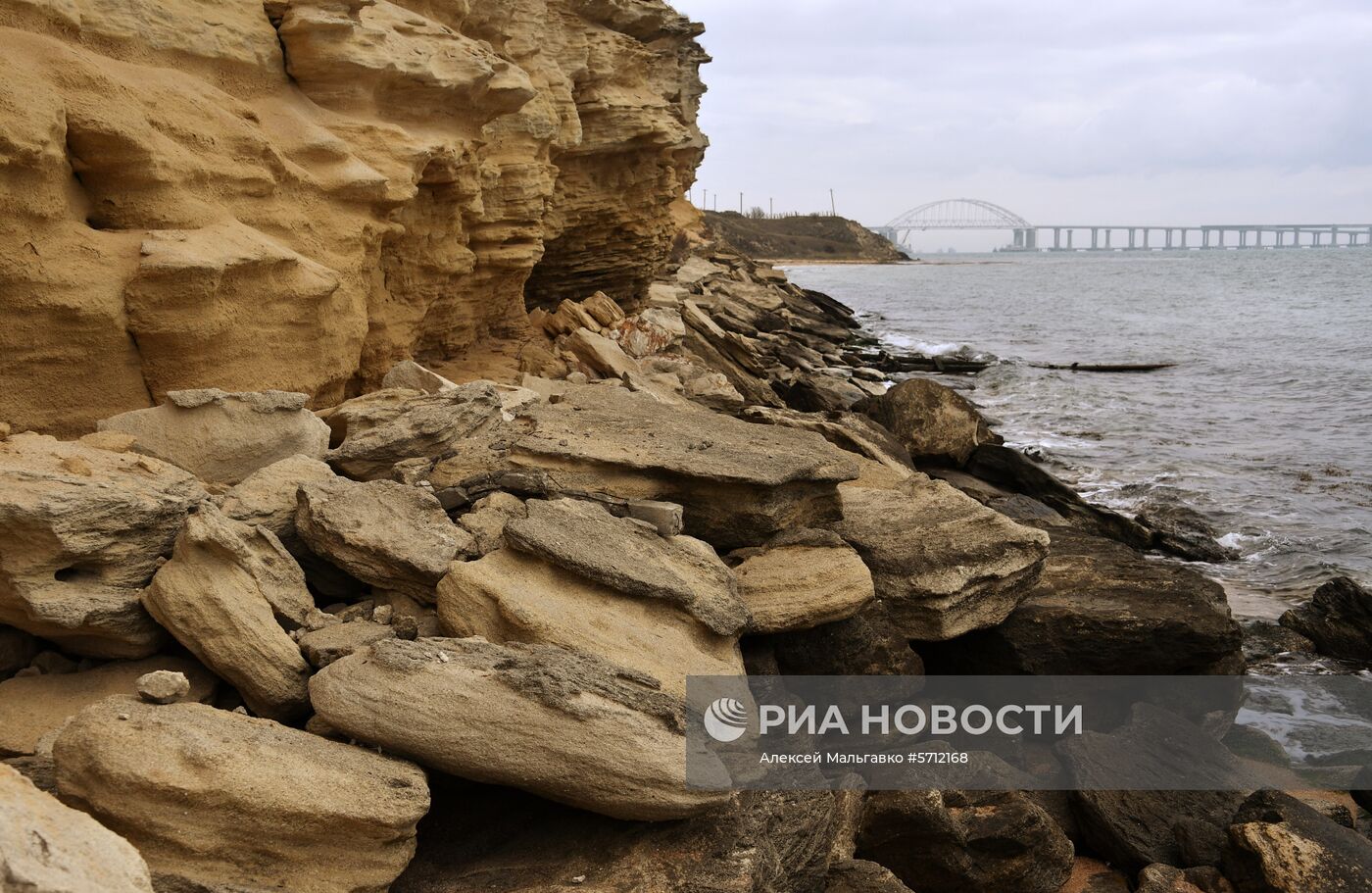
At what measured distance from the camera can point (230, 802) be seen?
3.09 meters

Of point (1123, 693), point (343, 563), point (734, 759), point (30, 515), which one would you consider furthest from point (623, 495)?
point (1123, 693)

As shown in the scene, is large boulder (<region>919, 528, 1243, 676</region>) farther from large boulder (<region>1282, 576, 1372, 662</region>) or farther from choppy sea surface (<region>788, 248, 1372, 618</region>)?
choppy sea surface (<region>788, 248, 1372, 618</region>)

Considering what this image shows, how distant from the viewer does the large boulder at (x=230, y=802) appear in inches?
120

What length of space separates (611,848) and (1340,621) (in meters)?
6.84

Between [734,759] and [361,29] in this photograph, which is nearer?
[734,759]

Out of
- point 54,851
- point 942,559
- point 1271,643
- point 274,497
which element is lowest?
point 1271,643

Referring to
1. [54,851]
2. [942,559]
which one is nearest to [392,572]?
[54,851]

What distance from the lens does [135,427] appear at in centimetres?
507

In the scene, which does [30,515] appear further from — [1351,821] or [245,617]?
[1351,821]

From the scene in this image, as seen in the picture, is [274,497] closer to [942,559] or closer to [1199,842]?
[942,559]

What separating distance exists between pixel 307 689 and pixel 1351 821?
538cm

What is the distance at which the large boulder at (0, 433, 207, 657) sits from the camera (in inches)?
151

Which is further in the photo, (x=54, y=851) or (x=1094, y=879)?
(x=1094, y=879)

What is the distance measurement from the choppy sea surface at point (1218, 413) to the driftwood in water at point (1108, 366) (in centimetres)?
46
